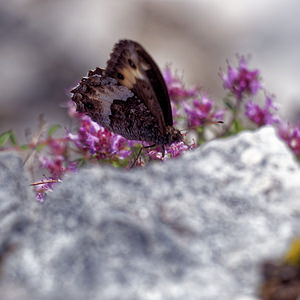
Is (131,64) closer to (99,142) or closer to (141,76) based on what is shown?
(141,76)

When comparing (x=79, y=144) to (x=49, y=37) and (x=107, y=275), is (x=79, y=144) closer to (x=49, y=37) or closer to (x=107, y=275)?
(x=107, y=275)

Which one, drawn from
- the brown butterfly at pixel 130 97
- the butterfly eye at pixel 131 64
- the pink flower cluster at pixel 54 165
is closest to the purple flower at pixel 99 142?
the brown butterfly at pixel 130 97

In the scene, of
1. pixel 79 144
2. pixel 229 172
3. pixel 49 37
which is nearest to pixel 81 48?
pixel 49 37

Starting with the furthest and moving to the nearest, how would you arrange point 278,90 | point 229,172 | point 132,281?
1. point 278,90
2. point 229,172
3. point 132,281

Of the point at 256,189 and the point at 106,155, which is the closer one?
the point at 256,189

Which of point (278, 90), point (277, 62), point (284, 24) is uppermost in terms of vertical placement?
point (284, 24)

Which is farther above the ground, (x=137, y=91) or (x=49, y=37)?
(x=49, y=37)

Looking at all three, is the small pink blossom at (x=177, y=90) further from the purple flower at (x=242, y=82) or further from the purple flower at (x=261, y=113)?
the purple flower at (x=261, y=113)

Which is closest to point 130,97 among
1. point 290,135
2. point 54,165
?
point 54,165
